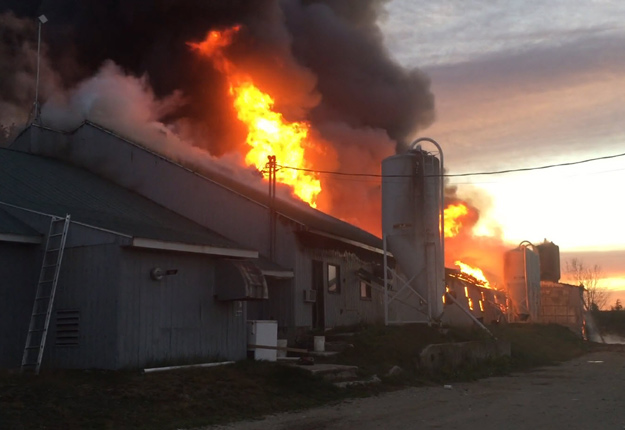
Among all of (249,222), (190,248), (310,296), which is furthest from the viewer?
(249,222)

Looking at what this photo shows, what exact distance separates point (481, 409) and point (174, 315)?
666 cm

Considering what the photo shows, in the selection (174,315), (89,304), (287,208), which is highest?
(287,208)

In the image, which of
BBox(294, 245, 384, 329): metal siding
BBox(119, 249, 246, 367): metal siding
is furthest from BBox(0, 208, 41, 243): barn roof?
BBox(294, 245, 384, 329): metal siding

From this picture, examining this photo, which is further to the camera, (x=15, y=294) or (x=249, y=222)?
(x=249, y=222)

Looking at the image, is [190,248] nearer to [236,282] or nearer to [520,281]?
[236,282]

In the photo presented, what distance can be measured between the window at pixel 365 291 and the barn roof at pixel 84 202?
673 cm

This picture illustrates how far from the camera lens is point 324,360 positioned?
18281mm

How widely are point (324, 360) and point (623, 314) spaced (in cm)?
6203

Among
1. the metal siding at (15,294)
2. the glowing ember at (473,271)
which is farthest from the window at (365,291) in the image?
the glowing ember at (473,271)

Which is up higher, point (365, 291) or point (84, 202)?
point (84, 202)

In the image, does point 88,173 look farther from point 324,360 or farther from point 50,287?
point 324,360

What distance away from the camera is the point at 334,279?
23312mm

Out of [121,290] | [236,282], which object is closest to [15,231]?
[121,290]

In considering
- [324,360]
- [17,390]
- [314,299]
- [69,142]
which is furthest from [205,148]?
[17,390]
